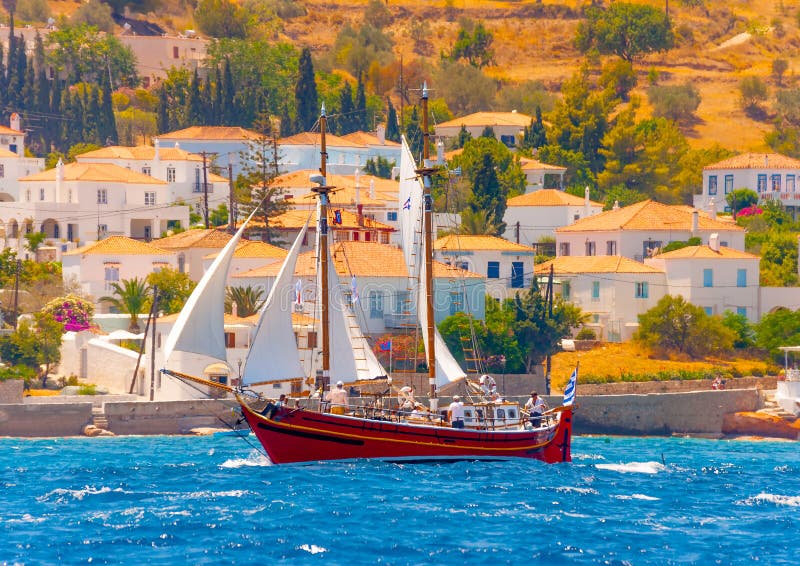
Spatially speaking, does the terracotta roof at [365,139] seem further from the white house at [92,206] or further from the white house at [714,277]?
the white house at [714,277]

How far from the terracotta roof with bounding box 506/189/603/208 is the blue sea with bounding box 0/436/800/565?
1944 inches

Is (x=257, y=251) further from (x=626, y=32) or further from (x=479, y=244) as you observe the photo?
(x=626, y=32)

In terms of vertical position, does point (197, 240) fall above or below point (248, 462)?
above

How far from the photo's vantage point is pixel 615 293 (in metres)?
89.5

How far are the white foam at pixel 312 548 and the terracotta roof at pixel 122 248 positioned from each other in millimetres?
56213

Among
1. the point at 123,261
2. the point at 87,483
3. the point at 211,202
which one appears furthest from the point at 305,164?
the point at 87,483

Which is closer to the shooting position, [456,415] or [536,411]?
[456,415]

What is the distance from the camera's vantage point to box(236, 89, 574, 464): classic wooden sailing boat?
53469mm

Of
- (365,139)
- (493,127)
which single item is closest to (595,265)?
(365,139)

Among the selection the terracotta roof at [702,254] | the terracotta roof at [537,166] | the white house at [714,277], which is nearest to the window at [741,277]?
the white house at [714,277]

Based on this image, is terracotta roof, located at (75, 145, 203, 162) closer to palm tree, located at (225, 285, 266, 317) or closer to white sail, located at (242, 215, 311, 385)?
palm tree, located at (225, 285, 266, 317)

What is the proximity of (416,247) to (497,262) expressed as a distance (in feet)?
99.8

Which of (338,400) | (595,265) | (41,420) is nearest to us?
(338,400)

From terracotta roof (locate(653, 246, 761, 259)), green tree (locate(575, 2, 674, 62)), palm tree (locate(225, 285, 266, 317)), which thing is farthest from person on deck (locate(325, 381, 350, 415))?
green tree (locate(575, 2, 674, 62))
